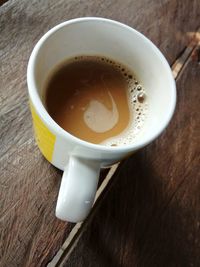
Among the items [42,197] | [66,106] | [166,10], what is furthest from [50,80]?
[166,10]

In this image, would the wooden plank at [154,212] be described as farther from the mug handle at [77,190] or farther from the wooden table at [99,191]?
the mug handle at [77,190]

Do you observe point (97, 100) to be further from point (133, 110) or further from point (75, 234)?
point (75, 234)

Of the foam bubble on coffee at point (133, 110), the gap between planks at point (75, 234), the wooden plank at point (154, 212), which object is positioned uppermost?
the foam bubble on coffee at point (133, 110)

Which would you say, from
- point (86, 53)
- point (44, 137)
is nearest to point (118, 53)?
point (86, 53)

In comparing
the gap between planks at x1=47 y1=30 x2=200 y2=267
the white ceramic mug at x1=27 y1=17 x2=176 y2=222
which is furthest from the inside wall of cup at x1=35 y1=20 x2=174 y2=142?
the gap between planks at x1=47 y1=30 x2=200 y2=267

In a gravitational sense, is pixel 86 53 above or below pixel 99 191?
above

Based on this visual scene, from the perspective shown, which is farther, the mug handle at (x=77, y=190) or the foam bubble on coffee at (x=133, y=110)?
the foam bubble on coffee at (x=133, y=110)

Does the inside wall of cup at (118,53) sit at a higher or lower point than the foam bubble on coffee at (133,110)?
higher

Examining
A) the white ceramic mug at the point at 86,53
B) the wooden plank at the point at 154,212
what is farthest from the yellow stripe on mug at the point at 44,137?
the wooden plank at the point at 154,212
